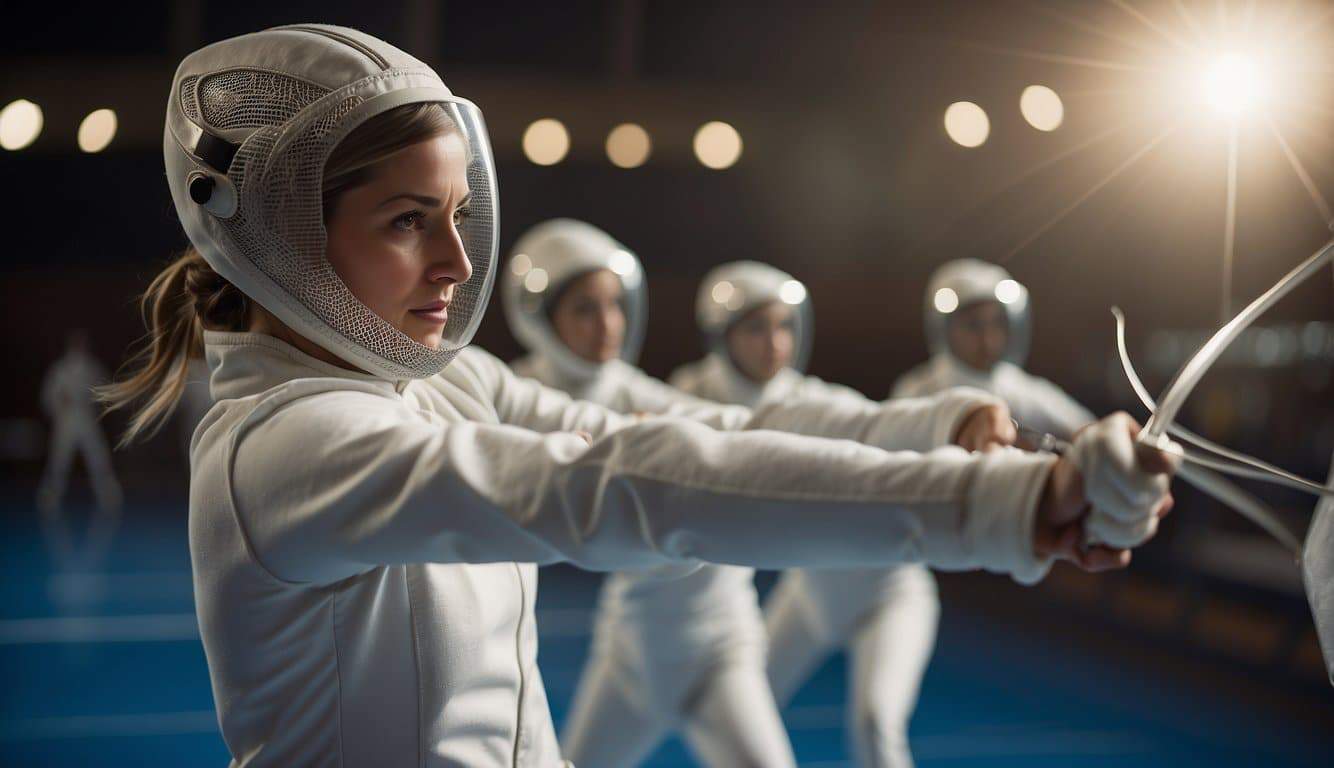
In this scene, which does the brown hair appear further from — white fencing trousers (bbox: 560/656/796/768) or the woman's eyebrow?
white fencing trousers (bbox: 560/656/796/768)

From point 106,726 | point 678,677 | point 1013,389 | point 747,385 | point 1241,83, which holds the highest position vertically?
point 1241,83

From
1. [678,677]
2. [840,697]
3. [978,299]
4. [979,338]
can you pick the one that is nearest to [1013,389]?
[979,338]

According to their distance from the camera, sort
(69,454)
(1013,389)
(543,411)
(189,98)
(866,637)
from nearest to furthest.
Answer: (189,98) < (543,411) < (866,637) < (1013,389) < (69,454)

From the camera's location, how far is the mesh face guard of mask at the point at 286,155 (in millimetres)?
1184

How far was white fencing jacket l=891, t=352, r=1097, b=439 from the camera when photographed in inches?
177

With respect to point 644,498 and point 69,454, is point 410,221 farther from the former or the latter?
point 69,454

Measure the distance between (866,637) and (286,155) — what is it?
291 centimetres

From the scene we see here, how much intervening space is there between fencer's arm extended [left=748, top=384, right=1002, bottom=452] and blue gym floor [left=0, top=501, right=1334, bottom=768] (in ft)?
9.84

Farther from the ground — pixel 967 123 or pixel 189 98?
pixel 189 98

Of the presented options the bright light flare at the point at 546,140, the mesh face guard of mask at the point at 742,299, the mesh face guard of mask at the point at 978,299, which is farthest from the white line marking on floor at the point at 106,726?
the bright light flare at the point at 546,140

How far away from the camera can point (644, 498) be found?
3.07ft

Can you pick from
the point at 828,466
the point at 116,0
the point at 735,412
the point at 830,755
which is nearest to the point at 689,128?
the point at 116,0

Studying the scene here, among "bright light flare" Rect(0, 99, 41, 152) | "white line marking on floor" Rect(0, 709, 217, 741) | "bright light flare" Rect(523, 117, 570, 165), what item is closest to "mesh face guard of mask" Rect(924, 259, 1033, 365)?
"white line marking on floor" Rect(0, 709, 217, 741)

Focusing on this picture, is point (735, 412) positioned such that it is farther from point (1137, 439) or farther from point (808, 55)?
point (808, 55)
